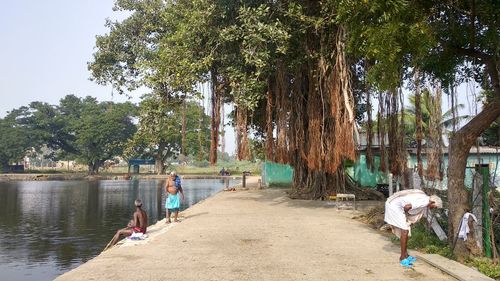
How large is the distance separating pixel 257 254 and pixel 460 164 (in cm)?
404

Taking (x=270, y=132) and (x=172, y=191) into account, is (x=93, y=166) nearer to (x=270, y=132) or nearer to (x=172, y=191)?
(x=270, y=132)

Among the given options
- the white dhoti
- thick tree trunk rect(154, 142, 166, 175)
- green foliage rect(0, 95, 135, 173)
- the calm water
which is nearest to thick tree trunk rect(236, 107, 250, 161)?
the calm water

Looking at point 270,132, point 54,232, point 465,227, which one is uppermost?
point 270,132

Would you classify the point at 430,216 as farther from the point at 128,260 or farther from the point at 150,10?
the point at 150,10

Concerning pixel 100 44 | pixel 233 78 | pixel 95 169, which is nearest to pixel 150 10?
pixel 100 44

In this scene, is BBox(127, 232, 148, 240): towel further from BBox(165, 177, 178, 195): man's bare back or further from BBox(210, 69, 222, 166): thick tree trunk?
BBox(210, 69, 222, 166): thick tree trunk

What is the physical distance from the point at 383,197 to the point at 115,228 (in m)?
11.9

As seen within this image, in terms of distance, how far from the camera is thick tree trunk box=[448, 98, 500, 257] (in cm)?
827

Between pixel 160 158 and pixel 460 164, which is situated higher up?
pixel 160 158

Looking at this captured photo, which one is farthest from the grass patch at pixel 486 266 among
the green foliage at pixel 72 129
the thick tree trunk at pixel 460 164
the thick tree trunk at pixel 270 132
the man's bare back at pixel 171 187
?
the green foliage at pixel 72 129

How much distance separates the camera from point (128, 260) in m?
8.49

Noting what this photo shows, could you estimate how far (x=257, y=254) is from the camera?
888cm

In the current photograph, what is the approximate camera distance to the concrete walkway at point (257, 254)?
7288 millimetres

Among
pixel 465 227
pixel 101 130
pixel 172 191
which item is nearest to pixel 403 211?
pixel 465 227
